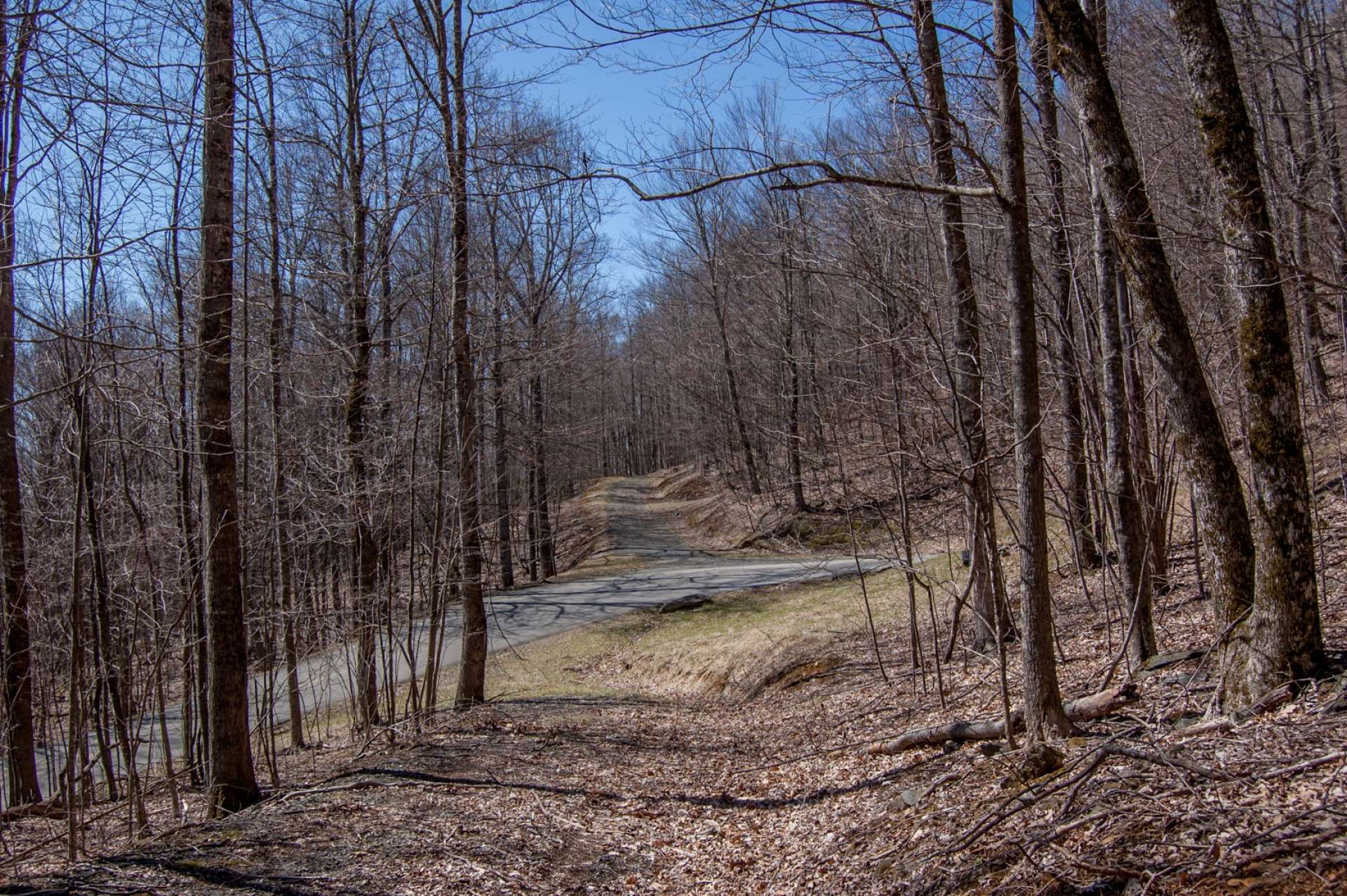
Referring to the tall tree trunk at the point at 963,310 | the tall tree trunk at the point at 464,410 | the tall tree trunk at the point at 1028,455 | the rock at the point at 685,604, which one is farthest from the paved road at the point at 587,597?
the tall tree trunk at the point at 1028,455

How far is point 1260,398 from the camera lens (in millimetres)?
3846

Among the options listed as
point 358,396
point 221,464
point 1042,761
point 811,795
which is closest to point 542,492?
point 358,396

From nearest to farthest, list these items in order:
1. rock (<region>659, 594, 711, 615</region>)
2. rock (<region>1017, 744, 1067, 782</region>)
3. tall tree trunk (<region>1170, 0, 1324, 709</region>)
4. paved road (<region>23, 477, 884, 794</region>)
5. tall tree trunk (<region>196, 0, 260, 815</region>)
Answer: tall tree trunk (<region>1170, 0, 1324, 709</region>)
rock (<region>1017, 744, 1067, 782</region>)
tall tree trunk (<region>196, 0, 260, 815</region>)
paved road (<region>23, 477, 884, 794</region>)
rock (<region>659, 594, 711, 615</region>)

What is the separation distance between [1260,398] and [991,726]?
9.08 feet

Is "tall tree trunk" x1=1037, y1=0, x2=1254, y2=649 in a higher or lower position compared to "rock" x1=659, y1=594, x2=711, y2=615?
higher

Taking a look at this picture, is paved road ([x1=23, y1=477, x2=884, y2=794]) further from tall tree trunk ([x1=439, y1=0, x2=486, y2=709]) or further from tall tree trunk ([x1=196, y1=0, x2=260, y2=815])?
tall tree trunk ([x1=196, y1=0, x2=260, y2=815])

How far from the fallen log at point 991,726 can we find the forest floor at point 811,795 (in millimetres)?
72

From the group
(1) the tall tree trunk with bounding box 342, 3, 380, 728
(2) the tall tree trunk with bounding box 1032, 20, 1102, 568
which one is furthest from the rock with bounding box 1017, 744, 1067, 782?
(1) the tall tree trunk with bounding box 342, 3, 380, 728

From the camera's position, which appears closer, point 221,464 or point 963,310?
point 221,464

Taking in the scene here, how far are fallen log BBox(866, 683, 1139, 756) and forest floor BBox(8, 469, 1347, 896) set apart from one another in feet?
0.24

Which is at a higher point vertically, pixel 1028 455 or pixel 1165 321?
pixel 1165 321

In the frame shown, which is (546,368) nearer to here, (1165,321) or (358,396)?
(358,396)

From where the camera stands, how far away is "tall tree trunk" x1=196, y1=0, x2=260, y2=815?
250 inches

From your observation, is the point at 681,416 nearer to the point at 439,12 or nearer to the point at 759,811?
the point at 439,12
